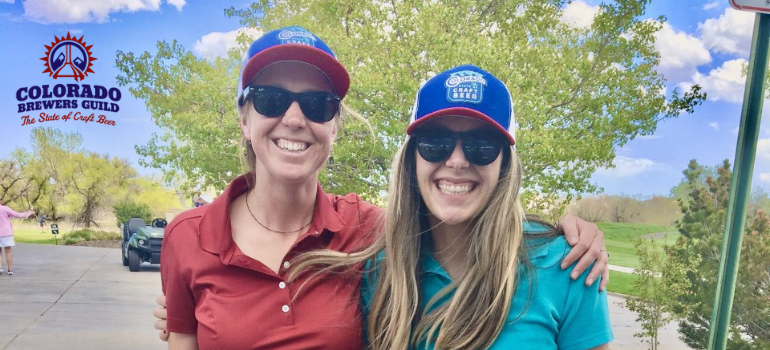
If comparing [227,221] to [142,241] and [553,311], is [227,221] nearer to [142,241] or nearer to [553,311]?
[553,311]

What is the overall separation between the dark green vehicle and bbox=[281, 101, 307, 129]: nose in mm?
9897

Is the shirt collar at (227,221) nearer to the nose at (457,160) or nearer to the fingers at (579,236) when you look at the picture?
the nose at (457,160)

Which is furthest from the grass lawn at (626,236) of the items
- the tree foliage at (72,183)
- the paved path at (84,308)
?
the tree foliage at (72,183)

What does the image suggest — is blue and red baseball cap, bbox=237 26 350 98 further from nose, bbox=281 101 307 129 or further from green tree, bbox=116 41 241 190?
green tree, bbox=116 41 241 190

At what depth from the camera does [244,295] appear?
6.40 ft

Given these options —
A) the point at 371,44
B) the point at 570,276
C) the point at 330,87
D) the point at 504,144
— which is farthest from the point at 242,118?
the point at 371,44

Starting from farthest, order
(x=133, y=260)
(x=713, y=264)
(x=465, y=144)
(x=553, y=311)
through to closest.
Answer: (x=133, y=260) < (x=713, y=264) < (x=465, y=144) < (x=553, y=311)

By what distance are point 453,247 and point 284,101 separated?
0.66 meters

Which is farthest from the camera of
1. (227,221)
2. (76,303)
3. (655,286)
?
(76,303)

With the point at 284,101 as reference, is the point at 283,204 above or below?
below

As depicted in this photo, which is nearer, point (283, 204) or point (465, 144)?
point (465, 144)

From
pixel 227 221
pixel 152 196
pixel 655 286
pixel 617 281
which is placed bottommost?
pixel 617 281

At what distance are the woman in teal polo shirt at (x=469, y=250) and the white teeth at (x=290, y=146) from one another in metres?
0.30

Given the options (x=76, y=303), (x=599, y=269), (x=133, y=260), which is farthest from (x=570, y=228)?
(x=133, y=260)
